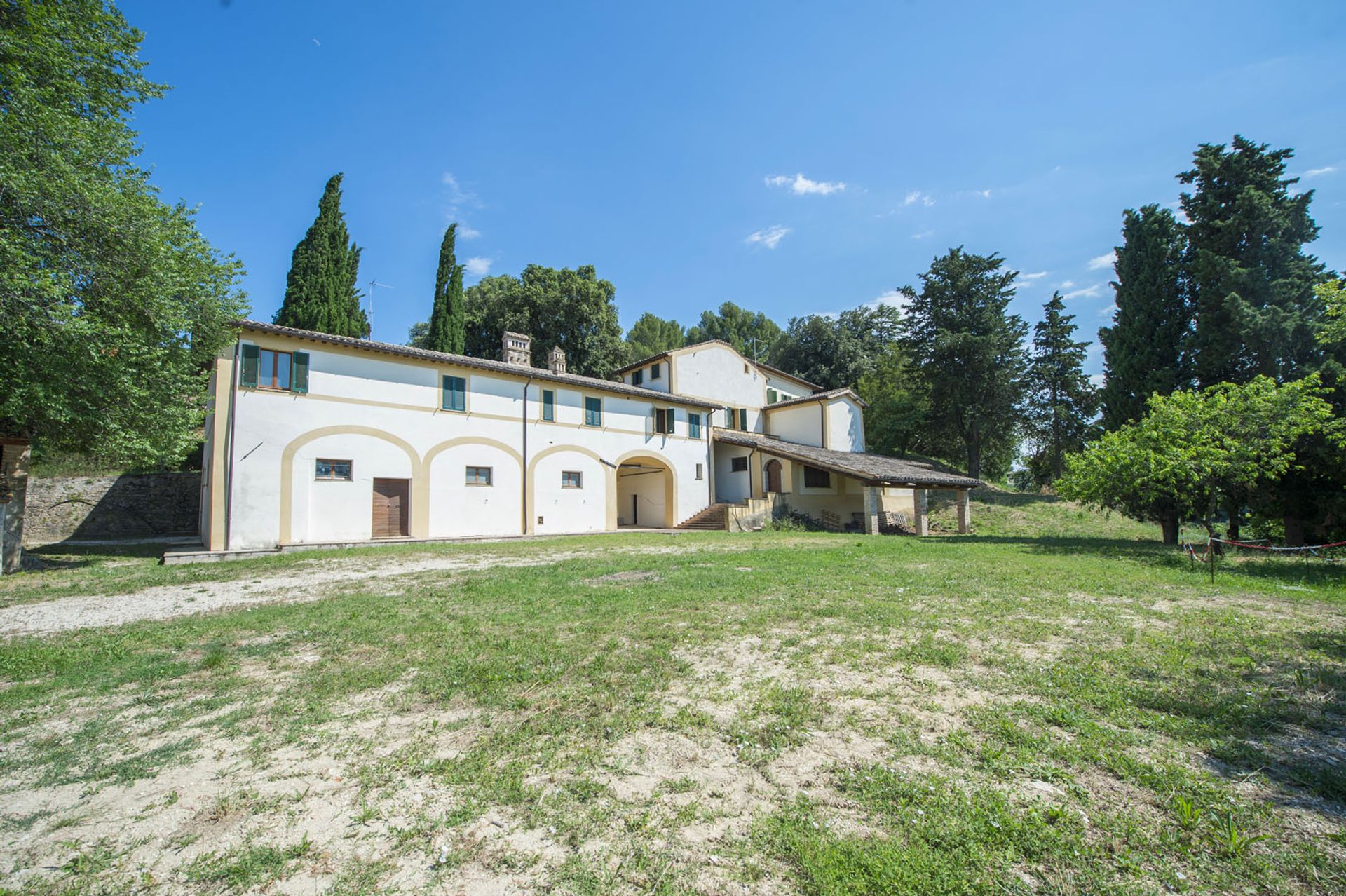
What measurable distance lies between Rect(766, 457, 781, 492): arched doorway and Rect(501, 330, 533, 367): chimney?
12832 mm

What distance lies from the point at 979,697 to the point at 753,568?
23.5ft

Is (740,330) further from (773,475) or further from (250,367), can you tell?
(250,367)

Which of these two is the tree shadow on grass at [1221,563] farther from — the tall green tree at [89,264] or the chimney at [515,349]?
the tall green tree at [89,264]

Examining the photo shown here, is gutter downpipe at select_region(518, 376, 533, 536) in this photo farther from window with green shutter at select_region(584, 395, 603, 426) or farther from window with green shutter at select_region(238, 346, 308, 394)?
window with green shutter at select_region(238, 346, 308, 394)

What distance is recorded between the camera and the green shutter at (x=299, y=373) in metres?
17.1

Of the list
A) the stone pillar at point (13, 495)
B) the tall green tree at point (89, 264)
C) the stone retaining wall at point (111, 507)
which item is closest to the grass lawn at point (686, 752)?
the tall green tree at point (89, 264)

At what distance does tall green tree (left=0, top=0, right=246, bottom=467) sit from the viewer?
10.4 metres

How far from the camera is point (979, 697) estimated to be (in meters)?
4.32

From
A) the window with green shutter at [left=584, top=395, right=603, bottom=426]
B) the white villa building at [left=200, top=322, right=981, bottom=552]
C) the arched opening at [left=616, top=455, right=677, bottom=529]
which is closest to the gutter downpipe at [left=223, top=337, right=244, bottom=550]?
the white villa building at [left=200, top=322, right=981, bottom=552]

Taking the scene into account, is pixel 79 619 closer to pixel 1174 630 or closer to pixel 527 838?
pixel 527 838

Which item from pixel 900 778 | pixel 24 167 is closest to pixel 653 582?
pixel 900 778

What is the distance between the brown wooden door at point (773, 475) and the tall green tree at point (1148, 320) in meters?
14.6

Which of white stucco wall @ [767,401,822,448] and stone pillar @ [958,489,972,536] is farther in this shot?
white stucco wall @ [767,401,822,448]

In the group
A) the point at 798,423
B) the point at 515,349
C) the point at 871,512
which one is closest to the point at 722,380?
the point at 798,423
